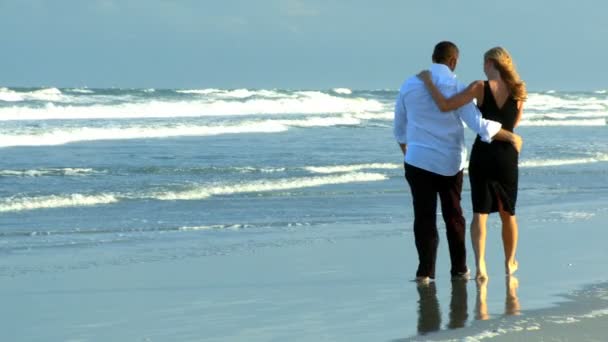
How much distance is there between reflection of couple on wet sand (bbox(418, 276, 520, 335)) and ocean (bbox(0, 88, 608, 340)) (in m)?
0.09

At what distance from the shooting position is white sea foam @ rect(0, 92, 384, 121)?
3625cm

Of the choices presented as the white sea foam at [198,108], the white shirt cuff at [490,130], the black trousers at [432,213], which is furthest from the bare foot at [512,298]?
the white sea foam at [198,108]

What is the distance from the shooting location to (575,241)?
27.6 feet

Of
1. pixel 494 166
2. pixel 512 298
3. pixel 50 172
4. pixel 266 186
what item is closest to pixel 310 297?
pixel 512 298

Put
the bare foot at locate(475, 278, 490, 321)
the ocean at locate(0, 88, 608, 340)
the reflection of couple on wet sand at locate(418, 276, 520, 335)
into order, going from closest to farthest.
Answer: the reflection of couple on wet sand at locate(418, 276, 520, 335) → the bare foot at locate(475, 278, 490, 321) → the ocean at locate(0, 88, 608, 340)

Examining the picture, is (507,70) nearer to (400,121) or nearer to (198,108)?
(400,121)

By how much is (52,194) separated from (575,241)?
6.22 metres

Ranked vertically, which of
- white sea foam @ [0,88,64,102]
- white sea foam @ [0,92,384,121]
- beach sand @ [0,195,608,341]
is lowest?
white sea foam @ [0,92,384,121]

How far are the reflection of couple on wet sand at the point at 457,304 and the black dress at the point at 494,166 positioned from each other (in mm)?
493

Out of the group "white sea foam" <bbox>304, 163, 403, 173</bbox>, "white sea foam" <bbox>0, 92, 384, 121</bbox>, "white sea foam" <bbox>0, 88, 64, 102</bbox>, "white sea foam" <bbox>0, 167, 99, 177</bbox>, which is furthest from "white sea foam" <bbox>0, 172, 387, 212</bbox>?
"white sea foam" <bbox>0, 88, 64, 102</bbox>

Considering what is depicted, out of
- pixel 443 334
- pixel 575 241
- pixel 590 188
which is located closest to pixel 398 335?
pixel 443 334

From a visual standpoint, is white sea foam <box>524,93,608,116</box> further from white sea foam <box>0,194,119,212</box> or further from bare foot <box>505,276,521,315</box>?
bare foot <box>505,276,521,315</box>

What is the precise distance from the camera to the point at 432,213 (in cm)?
650

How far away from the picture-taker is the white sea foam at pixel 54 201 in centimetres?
1119
